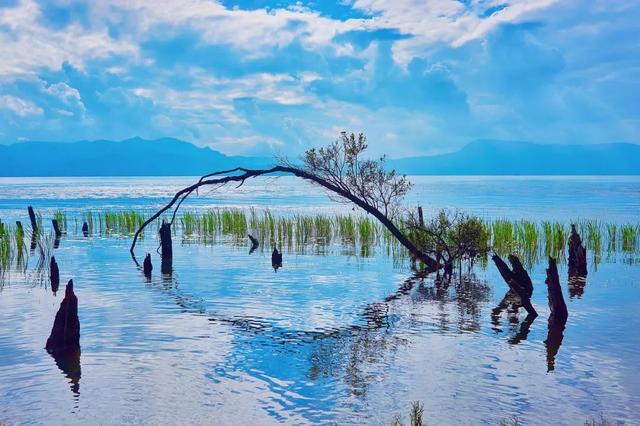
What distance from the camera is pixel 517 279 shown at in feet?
69.7

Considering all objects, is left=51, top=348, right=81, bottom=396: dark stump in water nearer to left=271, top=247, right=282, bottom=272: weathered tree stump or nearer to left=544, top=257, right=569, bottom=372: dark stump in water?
left=544, top=257, right=569, bottom=372: dark stump in water

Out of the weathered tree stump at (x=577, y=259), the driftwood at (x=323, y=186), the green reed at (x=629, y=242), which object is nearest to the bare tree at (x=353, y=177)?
the driftwood at (x=323, y=186)

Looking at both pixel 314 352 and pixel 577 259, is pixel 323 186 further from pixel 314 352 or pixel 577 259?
pixel 314 352

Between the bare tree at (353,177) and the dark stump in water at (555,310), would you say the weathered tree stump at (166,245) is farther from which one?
the dark stump in water at (555,310)

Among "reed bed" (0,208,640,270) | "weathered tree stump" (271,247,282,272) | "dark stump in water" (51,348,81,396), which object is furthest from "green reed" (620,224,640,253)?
"dark stump in water" (51,348,81,396)

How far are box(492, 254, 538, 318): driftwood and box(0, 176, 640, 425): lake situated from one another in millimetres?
465

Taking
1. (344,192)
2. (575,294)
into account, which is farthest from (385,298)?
(575,294)

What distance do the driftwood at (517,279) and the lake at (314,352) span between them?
465mm

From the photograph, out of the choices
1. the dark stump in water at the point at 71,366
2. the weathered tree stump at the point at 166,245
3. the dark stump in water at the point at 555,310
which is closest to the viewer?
Result: the dark stump in water at the point at 71,366

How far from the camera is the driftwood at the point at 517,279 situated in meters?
19.6

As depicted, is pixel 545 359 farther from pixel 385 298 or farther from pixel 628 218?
pixel 628 218

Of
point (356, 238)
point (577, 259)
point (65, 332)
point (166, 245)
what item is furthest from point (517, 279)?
point (356, 238)

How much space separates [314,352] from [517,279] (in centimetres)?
916

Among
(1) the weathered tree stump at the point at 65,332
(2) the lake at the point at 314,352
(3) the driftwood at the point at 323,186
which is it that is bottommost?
(2) the lake at the point at 314,352
